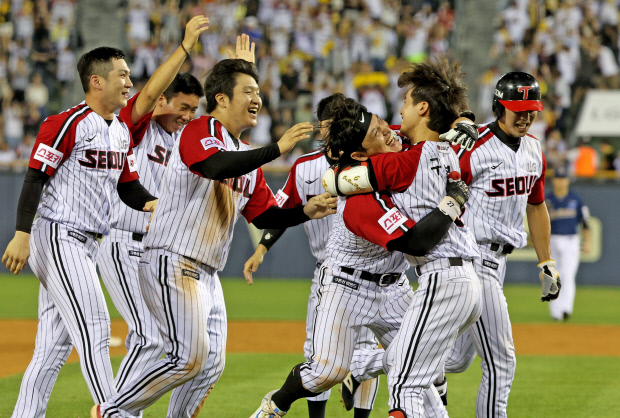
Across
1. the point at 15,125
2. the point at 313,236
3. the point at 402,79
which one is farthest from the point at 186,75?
the point at 15,125

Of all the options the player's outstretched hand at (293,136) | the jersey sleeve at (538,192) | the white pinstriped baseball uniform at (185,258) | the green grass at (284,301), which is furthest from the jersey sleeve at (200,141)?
the green grass at (284,301)

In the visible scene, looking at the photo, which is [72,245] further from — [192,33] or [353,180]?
[353,180]

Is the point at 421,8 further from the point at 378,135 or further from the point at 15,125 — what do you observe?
the point at 378,135

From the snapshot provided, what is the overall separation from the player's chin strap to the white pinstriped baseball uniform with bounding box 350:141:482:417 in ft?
0.13

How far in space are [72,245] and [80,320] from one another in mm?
454

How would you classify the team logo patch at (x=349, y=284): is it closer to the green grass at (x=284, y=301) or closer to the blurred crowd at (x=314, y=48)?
the green grass at (x=284, y=301)

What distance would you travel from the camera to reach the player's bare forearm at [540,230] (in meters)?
5.61

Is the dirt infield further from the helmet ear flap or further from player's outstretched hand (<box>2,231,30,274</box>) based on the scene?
the helmet ear flap

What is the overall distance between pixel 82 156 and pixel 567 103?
50.0 feet

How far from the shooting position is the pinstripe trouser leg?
4.84 meters

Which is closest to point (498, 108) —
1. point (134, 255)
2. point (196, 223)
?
point (196, 223)

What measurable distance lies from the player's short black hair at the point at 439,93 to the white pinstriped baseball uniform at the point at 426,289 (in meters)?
0.17

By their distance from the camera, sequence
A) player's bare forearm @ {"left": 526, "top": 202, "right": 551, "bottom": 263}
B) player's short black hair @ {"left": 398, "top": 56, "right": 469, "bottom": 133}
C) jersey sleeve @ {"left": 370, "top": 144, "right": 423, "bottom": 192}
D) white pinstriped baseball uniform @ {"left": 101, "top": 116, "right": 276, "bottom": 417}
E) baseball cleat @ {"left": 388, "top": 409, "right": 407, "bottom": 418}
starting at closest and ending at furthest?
1. baseball cleat @ {"left": 388, "top": 409, "right": 407, "bottom": 418}
2. jersey sleeve @ {"left": 370, "top": 144, "right": 423, "bottom": 192}
3. player's short black hair @ {"left": 398, "top": 56, "right": 469, "bottom": 133}
4. white pinstriped baseball uniform @ {"left": 101, "top": 116, "right": 276, "bottom": 417}
5. player's bare forearm @ {"left": 526, "top": 202, "right": 551, "bottom": 263}

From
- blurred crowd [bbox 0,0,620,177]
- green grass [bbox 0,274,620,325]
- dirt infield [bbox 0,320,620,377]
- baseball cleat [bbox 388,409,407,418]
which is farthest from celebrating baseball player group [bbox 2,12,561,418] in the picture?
blurred crowd [bbox 0,0,620,177]
